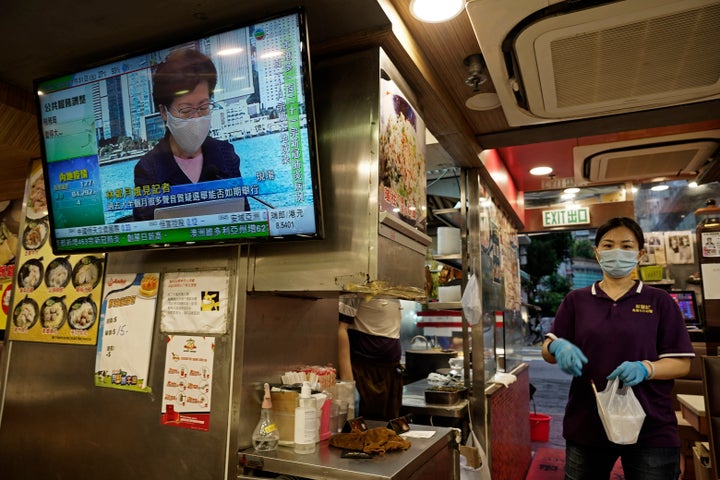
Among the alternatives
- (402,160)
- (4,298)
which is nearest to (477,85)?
(402,160)

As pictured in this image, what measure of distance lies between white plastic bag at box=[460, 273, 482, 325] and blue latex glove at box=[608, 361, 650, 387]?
4.08 ft

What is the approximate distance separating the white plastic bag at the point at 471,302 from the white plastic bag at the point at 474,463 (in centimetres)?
77

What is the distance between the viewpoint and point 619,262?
2369 millimetres

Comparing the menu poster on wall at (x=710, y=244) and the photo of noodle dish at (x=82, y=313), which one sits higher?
the menu poster on wall at (x=710, y=244)

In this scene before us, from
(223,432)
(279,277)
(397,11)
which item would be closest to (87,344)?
(223,432)

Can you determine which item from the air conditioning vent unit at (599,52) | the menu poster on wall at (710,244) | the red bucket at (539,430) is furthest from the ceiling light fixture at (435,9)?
the red bucket at (539,430)

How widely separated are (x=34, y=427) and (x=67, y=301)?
24.6 inches

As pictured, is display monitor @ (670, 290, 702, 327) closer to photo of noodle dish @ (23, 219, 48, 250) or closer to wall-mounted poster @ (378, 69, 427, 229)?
wall-mounted poster @ (378, 69, 427, 229)

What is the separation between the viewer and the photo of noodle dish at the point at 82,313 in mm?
2304

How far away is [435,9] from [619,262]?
153 cm

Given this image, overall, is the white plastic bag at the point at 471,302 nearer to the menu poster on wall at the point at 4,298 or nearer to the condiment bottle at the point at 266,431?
the condiment bottle at the point at 266,431

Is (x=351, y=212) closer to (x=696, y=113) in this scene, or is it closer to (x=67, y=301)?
Answer: (x=67, y=301)

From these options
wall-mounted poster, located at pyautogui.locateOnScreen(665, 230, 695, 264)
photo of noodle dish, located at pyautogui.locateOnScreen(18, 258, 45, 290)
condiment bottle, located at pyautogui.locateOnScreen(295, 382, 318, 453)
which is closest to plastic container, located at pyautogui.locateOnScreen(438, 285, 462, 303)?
condiment bottle, located at pyautogui.locateOnScreen(295, 382, 318, 453)

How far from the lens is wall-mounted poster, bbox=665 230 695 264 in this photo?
6533 millimetres
